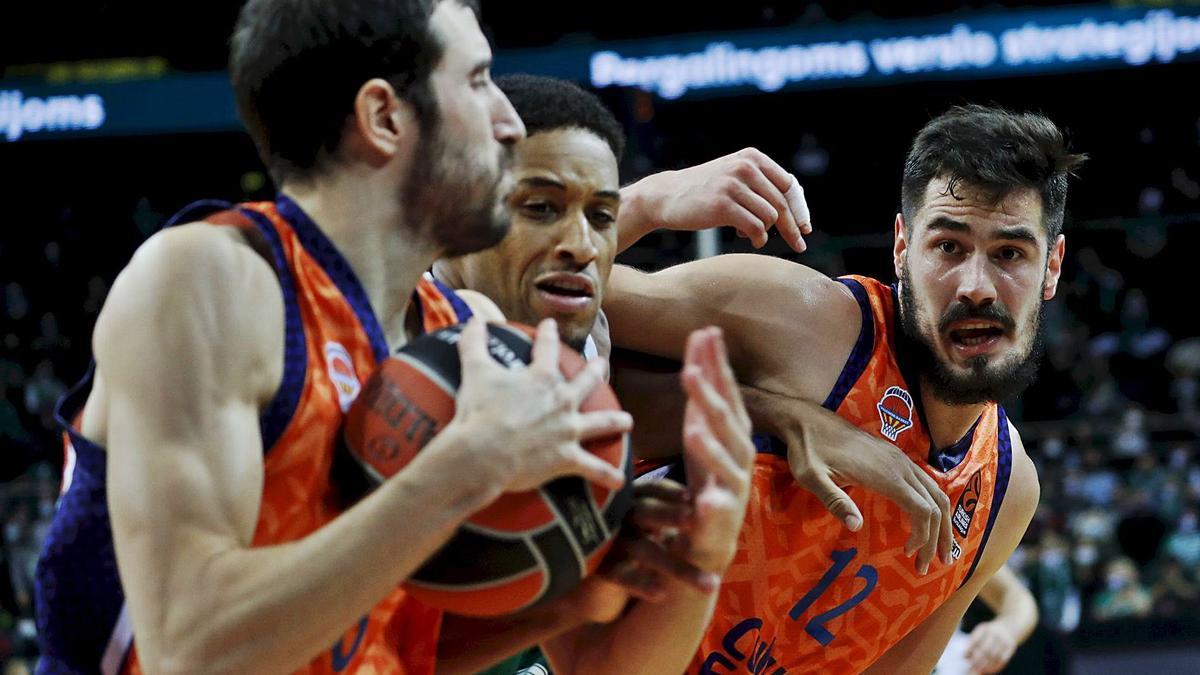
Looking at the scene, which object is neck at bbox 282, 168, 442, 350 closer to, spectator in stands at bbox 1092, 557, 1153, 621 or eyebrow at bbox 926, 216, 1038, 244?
eyebrow at bbox 926, 216, 1038, 244

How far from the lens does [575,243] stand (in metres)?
3.38

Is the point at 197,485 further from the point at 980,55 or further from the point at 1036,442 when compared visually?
the point at 980,55

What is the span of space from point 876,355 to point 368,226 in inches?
73.3

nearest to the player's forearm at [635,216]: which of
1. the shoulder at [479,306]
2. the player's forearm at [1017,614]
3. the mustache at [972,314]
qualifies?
the mustache at [972,314]

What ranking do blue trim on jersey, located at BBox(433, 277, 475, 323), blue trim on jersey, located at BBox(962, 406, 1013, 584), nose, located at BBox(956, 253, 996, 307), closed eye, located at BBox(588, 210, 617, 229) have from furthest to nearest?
→ blue trim on jersey, located at BBox(962, 406, 1013, 584) → nose, located at BBox(956, 253, 996, 307) → closed eye, located at BBox(588, 210, 617, 229) → blue trim on jersey, located at BBox(433, 277, 475, 323)

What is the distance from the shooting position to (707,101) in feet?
53.8

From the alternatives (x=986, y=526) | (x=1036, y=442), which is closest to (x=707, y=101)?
(x=1036, y=442)

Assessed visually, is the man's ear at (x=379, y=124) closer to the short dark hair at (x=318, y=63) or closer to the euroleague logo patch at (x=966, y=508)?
the short dark hair at (x=318, y=63)

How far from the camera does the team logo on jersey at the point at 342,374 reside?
2324 millimetres

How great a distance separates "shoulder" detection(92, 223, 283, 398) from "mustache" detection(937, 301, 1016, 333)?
2112mm

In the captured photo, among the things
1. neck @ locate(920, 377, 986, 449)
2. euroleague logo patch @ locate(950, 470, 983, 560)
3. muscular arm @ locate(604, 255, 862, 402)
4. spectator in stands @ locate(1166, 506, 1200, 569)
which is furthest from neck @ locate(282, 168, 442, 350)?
spectator in stands @ locate(1166, 506, 1200, 569)

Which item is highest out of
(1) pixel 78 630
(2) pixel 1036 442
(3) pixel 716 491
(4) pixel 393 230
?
(4) pixel 393 230

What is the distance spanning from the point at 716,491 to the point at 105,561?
3.32 feet

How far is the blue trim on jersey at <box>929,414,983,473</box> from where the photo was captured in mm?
3926
